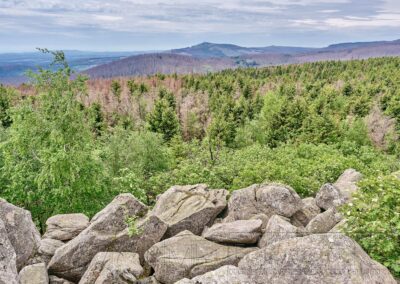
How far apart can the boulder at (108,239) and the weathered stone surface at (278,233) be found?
14.7ft

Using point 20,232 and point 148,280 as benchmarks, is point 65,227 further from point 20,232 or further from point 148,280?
point 148,280

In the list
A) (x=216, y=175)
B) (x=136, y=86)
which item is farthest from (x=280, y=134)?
(x=136, y=86)

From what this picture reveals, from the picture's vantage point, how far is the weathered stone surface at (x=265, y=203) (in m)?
18.4

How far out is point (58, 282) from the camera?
1437 centimetres

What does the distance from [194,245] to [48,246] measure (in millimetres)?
6676

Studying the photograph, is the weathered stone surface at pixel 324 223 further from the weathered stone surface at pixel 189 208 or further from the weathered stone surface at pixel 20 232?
the weathered stone surface at pixel 20 232

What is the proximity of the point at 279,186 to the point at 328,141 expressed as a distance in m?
46.8

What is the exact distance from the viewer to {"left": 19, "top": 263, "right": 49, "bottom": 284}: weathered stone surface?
1360cm

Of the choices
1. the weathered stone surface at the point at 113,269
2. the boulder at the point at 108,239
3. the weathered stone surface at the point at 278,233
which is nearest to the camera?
the weathered stone surface at the point at 113,269

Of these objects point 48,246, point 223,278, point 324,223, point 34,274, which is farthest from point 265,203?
point 34,274

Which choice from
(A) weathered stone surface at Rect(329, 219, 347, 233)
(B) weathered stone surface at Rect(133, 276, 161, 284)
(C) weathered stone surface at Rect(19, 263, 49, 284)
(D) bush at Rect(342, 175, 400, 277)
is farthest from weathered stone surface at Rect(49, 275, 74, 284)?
(D) bush at Rect(342, 175, 400, 277)

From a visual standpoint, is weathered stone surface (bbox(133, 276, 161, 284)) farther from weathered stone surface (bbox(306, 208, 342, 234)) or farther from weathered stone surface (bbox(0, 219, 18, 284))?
weathered stone surface (bbox(306, 208, 342, 234))

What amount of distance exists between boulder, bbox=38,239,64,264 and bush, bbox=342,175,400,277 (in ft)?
39.7

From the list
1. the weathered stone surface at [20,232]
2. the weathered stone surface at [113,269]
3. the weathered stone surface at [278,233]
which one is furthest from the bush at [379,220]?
the weathered stone surface at [20,232]
